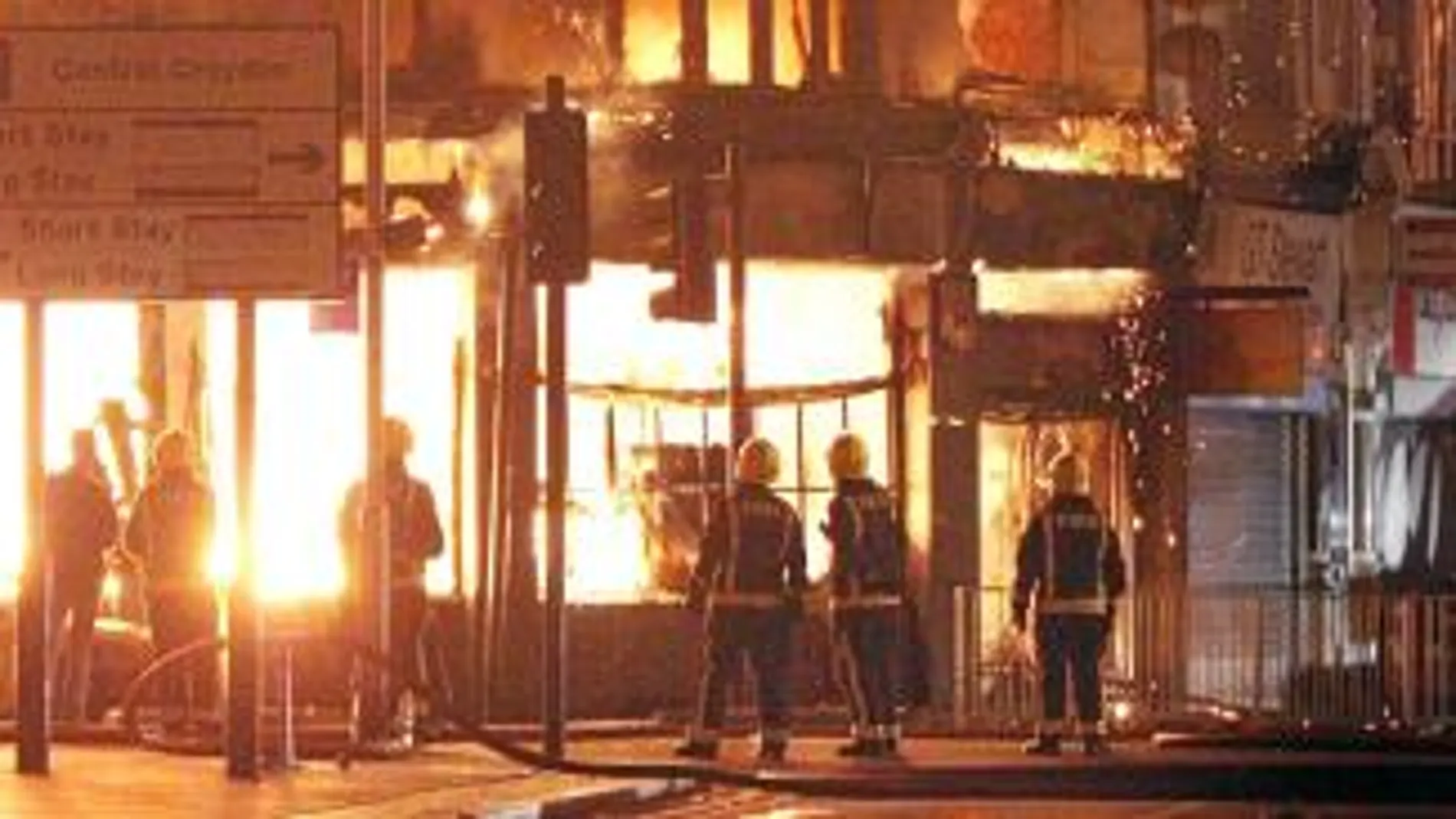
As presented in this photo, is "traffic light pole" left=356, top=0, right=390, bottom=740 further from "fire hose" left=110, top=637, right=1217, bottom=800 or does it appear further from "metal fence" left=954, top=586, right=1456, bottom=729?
"metal fence" left=954, top=586, right=1456, bottom=729

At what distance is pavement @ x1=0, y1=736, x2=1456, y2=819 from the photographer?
19766mm

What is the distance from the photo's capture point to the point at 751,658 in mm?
23031

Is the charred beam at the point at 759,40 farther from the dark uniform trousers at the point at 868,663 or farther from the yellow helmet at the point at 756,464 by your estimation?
the dark uniform trousers at the point at 868,663

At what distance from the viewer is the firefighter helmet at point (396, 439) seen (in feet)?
78.9

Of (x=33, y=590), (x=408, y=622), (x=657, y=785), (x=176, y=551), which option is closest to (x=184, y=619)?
(x=176, y=551)

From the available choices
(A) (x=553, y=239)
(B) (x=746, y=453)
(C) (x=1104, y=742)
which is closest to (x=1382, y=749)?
(C) (x=1104, y=742)

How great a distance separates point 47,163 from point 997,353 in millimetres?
9950

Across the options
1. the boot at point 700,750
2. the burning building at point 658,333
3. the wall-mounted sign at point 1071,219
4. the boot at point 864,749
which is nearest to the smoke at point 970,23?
the burning building at point 658,333

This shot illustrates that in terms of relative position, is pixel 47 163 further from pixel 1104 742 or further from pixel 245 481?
pixel 1104 742

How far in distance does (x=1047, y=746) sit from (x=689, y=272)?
3953 mm

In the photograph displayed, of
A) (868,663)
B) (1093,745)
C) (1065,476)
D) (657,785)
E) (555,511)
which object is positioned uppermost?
(1065,476)

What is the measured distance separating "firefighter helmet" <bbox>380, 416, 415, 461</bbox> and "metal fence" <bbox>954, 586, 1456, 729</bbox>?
16.7ft

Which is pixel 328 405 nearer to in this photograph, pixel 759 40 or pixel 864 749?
pixel 759 40

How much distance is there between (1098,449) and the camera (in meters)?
29.8
